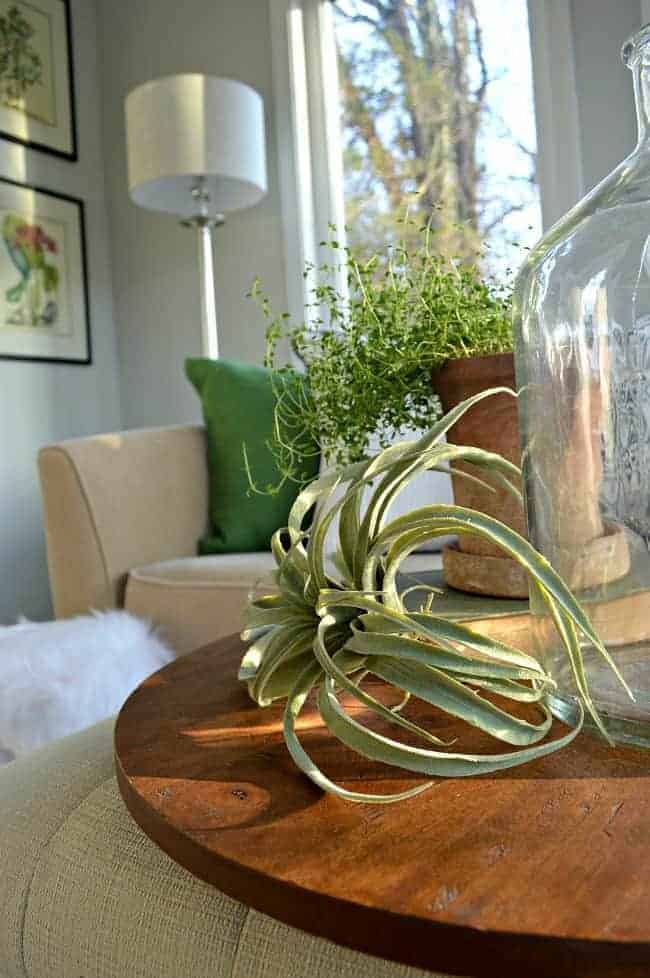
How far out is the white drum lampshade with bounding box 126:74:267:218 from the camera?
227 centimetres

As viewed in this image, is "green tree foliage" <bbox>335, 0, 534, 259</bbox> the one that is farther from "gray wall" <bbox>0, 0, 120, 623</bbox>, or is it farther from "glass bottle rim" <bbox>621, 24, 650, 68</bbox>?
"glass bottle rim" <bbox>621, 24, 650, 68</bbox>

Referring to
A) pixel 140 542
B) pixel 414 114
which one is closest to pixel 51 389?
pixel 140 542

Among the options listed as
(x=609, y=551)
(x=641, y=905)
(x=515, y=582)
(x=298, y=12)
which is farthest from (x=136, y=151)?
(x=641, y=905)

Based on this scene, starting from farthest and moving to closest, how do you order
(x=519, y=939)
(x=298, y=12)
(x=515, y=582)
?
(x=298, y=12) < (x=515, y=582) < (x=519, y=939)

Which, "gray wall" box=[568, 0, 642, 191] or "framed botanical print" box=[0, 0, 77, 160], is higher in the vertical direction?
"framed botanical print" box=[0, 0, 77, 160]

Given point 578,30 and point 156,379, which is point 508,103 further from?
point 156,379

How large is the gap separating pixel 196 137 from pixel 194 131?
0.7 inches

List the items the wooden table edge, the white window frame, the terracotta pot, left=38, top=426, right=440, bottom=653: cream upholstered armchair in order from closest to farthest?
the wooden table edge → the terracotta pot → left=38, top=426, right=440, bottom=653: cream upholstered armchair → the white window frame

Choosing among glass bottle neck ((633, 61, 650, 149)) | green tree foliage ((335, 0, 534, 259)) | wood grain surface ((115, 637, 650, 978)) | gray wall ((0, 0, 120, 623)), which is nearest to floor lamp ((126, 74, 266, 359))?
green tree foliage ((335, 0, 534, 259))

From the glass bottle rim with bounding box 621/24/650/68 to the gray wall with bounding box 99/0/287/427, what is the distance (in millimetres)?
2447

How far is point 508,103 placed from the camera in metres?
2.46

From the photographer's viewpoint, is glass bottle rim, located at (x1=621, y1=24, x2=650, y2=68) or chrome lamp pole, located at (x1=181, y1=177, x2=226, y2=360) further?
chrome lamp pole, located at (x1=181, y1=177, x2=226, y2=360)

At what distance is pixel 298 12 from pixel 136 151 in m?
0.86

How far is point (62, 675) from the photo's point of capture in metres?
1.03
